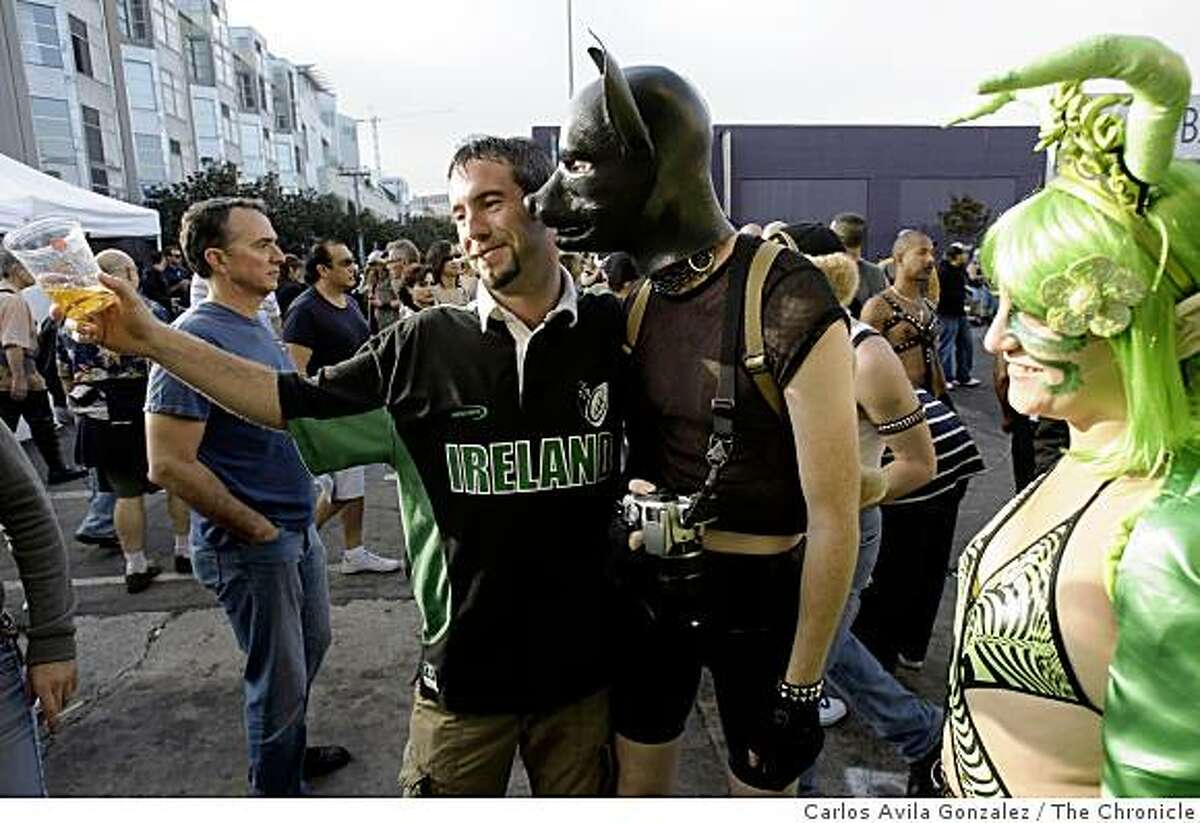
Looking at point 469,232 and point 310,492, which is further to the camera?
point 310,492

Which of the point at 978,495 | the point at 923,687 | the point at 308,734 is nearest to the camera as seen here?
the point at 308,734

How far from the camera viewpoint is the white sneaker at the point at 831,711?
10.3 ft

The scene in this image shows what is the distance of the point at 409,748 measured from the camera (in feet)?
5.93

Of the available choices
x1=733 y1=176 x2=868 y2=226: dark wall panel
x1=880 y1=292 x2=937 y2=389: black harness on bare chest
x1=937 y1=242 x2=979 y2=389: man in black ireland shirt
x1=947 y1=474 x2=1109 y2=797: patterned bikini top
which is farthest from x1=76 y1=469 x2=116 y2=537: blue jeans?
x1=733 y1=176 x2=868 y2=226: dark wall panel

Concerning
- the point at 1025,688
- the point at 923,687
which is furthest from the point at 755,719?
the point at 923,687

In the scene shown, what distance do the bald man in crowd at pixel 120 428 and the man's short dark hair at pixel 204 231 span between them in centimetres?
200

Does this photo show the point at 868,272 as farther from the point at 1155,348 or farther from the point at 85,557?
the point at 85,557

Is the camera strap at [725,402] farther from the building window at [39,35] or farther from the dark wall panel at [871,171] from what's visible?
the building window at [39,35]

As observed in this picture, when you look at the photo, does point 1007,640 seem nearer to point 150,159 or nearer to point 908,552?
point 908,552

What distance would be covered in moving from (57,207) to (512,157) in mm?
9282

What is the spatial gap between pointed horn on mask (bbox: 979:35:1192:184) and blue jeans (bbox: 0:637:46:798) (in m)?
2.13

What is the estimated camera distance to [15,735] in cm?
165

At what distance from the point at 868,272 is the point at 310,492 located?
3806 mm

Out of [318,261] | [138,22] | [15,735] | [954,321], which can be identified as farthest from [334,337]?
[138,22]
